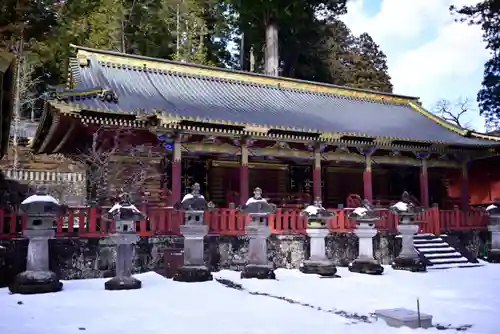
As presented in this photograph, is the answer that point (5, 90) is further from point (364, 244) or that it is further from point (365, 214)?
point (364, 244)

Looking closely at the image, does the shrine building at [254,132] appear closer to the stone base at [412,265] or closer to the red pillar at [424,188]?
the red pillar at [424,188]

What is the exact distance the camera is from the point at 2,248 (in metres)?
9.77

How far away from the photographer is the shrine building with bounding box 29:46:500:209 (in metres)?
14.1

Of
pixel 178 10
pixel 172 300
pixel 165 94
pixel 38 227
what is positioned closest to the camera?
pixel 172 300

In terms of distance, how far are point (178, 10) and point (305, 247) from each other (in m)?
27.3

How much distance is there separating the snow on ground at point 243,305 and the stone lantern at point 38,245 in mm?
293

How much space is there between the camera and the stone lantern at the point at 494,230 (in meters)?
15.5

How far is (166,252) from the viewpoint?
38.4 ft

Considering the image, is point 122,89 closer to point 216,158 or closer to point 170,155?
point 170,155

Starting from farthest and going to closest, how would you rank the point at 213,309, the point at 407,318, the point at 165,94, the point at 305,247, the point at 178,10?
the point at 178,10 < the point at 165,94 < the point at 305,247 < the point at 213,309 < the point at 407,318

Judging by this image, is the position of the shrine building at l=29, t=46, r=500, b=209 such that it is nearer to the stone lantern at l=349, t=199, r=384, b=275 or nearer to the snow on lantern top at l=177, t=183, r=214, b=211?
the snow on lantern top at l=177, t=183, r=214, b=211

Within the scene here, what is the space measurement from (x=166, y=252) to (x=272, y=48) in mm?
23115

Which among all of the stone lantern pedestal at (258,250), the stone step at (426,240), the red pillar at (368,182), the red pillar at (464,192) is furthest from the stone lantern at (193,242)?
the red pillar at (464,192)

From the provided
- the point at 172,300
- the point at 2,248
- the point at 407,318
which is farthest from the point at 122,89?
the point at 407,318
